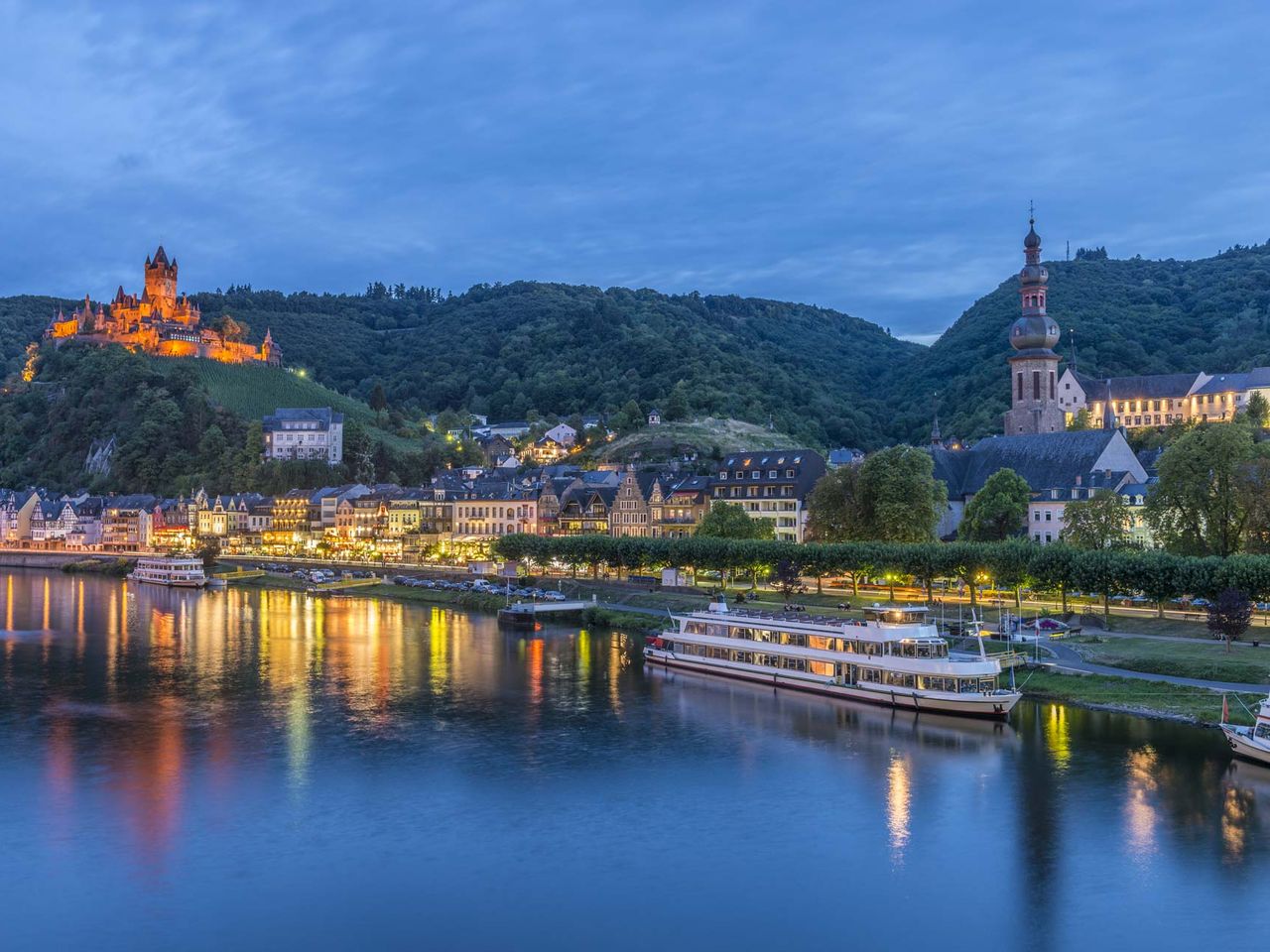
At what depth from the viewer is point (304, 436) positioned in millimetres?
165500

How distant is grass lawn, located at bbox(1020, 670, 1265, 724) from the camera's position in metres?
42.9

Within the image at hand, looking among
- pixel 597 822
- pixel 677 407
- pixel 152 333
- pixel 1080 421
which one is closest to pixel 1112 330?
pixel 1080 421

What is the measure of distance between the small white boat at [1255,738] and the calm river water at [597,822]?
2.28ft

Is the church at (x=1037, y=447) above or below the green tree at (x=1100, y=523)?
above

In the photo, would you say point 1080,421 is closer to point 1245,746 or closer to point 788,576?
point 788,576

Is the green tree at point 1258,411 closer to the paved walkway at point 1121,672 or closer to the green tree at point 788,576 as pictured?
the green tree at point 788,576

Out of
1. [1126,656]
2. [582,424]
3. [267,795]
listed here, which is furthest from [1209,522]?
[582,424]

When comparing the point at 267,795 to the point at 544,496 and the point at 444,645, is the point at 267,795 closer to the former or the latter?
the point at 444,645

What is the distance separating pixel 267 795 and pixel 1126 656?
3512 cm

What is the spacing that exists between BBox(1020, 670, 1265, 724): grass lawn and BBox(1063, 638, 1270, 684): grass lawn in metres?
1.75

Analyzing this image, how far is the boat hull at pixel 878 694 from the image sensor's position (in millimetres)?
44938

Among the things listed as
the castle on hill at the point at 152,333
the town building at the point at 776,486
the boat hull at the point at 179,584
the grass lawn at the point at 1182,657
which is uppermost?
the castle on hill at the point at 152,333

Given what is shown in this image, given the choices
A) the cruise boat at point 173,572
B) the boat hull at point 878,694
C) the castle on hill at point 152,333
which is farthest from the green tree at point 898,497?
the castle on hill at point 152,333

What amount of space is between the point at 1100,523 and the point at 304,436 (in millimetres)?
122822
